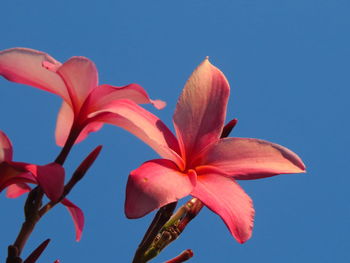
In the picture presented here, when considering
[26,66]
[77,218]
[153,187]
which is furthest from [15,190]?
[153,187]

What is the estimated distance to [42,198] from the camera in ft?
2.31

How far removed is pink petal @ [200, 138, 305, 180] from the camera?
707 millimetres

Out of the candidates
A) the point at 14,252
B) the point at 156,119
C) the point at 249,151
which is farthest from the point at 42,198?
the point at 249,151

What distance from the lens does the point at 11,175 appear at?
0.67 metres

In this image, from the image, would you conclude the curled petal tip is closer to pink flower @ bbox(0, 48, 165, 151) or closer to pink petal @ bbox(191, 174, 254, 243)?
pink flower @ bbox(0, 48, 165, 151)

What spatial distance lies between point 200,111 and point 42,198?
0.25 m

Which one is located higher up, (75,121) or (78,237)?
(75,121)

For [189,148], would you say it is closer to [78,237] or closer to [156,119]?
[156,119]

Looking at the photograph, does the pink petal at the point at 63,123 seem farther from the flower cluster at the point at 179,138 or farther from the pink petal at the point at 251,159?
the pink petal at the point at 251,159

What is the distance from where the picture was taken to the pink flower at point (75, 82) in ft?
2.31

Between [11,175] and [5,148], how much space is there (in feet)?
0.16

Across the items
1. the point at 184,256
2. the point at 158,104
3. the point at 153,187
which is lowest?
the point at 184,256

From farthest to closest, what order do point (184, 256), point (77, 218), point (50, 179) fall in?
point (77, 218)
point (184, 256)
point (50, 179)

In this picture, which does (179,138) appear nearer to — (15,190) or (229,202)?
(229,202)
